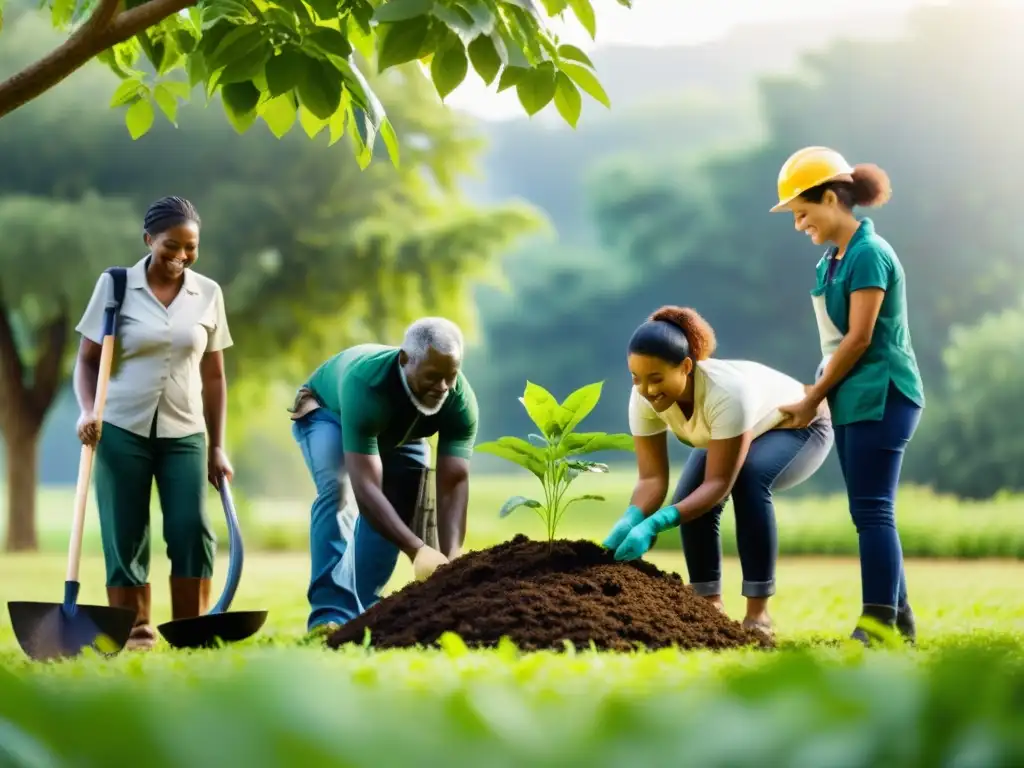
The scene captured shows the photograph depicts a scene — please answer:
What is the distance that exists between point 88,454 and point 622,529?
85.9 inches

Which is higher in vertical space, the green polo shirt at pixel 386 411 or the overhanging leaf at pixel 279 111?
the overhanging leaf at pixel 279 111

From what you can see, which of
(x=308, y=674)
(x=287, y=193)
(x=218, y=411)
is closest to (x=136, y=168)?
(x=287, y=193)

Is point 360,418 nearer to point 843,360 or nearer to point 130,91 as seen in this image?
point 130,91

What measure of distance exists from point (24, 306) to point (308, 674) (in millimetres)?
15955

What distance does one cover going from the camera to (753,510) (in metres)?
4.79

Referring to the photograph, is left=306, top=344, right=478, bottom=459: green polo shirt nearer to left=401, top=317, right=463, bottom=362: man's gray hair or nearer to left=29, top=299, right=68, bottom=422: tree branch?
left=401, top=317, right=463, bottom=362: man's gray hair

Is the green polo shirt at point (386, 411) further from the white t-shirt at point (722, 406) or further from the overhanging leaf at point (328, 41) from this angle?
the overhanging leaf at point (328, 41)

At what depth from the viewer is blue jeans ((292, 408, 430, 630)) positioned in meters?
5.08

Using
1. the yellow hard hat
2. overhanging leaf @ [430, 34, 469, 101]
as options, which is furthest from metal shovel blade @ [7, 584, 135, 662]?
the yellow hard hat

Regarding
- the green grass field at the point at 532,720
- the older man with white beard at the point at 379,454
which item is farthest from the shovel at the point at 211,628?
the green grass field at the point at 532,720

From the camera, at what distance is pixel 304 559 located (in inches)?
591

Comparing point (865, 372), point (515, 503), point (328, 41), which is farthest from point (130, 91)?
point (865, 372)

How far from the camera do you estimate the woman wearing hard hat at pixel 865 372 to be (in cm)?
450

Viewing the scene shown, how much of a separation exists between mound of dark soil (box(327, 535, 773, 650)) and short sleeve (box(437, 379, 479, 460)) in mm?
452
